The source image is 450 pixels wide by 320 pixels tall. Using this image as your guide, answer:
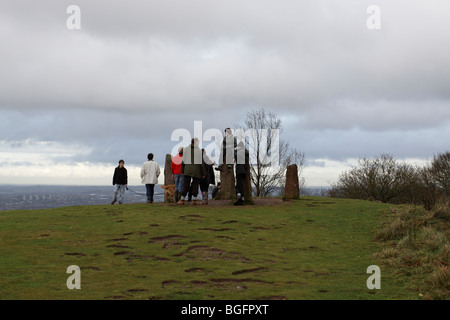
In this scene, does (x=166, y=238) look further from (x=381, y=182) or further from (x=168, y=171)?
(x=381, y=182)

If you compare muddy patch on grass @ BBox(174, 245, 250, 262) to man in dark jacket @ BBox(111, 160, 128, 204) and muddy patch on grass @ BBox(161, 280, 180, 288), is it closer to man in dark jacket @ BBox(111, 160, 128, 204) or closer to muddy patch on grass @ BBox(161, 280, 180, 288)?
muddy patch on grass @ BBox(161, 280, 180, 288)

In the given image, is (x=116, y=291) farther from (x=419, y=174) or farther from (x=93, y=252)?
(x=419, y=174)

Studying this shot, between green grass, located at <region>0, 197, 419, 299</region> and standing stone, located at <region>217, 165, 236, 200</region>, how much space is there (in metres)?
2.80

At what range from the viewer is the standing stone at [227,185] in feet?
68.8

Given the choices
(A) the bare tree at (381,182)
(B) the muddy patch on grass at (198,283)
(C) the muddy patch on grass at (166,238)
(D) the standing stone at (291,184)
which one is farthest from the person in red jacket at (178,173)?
(A) the bare tree at (381,182)

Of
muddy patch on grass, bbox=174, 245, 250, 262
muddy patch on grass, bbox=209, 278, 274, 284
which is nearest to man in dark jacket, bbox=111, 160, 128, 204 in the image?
muddy patch on grass, bbox=174, 245, 250, 262

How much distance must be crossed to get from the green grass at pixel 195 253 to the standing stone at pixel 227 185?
2.80m

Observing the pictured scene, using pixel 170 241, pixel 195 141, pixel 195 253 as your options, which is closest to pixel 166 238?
pixel 170 241

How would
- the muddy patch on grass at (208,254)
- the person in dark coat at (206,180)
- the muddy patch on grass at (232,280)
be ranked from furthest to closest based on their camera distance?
the person in dark coat at (206,180), the muddy patch on grass at (208,254), the muddy patch on grass at (232,280)

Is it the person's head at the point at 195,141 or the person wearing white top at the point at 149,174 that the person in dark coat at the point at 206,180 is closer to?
the person's head at the point at 195,141

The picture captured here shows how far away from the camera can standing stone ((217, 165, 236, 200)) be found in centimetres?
2096

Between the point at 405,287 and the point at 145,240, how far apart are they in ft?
22.6

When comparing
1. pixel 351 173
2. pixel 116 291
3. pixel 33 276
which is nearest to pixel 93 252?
pixel 33 276

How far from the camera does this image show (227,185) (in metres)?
21.3
